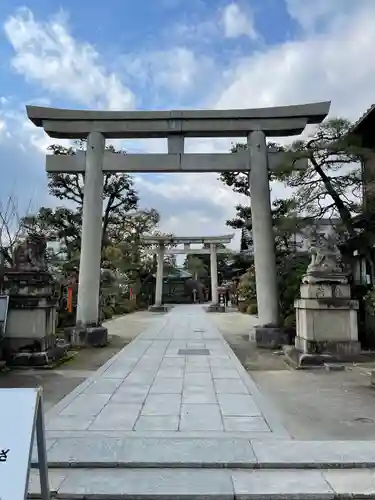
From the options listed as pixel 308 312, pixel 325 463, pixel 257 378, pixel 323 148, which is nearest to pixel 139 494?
pixel 325 463

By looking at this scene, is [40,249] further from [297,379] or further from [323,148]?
[323,148]

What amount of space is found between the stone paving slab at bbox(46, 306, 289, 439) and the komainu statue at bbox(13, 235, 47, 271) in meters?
2.63

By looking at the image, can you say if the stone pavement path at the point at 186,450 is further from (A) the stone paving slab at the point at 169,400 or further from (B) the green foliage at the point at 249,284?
(B) the green foliage at the point at 249,284

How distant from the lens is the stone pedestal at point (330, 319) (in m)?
9.84

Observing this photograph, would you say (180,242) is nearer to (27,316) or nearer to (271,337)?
(271,337)

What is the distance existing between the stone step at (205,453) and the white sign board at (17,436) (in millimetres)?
1200

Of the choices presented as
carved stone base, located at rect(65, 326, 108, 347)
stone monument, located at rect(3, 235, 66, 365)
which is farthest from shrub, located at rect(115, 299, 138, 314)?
stone monument, located at rect(3, 235, 66, 365)

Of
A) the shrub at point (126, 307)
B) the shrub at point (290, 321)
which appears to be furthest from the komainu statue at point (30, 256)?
the shrub at point (126, 307)

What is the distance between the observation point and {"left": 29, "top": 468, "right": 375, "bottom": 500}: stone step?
11.9 feet

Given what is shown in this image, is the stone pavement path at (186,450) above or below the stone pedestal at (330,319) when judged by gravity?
below

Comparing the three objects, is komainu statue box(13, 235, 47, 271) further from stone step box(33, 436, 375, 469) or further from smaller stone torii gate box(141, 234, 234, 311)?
smaller stone torii gate box(141, 234, 234, 311)

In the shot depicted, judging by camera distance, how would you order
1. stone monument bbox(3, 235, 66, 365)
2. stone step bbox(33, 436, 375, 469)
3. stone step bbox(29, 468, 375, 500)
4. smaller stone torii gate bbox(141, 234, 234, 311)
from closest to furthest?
stone step bbox(29, 468, 375, 500)
stone step bbox(33, 436, 375, 469)
stone monument bbox(3, 235, 66, 365)
smaller stone torii gate bbox(141, 234, 234, 311)

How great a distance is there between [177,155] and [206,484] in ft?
34.5

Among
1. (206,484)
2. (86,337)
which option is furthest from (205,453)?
(86,337)
